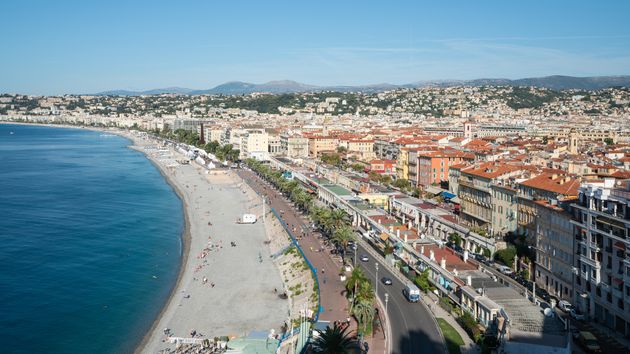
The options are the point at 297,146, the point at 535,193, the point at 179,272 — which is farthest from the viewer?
the point at 297,146

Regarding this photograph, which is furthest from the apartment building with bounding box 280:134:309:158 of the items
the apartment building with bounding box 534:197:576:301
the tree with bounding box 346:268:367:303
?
the tree with bounding box 346:268:367:303

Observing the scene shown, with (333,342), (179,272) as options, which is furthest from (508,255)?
(179,272)

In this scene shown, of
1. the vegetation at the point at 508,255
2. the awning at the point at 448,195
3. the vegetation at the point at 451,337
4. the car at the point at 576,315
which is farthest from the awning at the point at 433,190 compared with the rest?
the vegetation at the point at 451,337

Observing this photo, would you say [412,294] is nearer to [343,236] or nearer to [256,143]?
[343,236]

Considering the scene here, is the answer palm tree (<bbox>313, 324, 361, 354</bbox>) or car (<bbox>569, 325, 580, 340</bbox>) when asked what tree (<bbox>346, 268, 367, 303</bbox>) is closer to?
palm tree (<bbox>313, 324, 361, 354</bbox>)

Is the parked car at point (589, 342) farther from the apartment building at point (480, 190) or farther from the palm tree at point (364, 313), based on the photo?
the apartment building at point (480, 190)

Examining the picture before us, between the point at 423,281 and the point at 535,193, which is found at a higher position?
the point at 535,193
